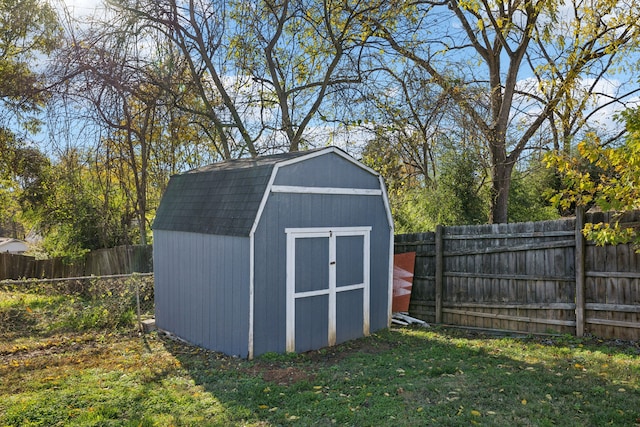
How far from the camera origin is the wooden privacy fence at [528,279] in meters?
6.46

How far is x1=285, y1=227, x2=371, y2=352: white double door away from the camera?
6.37 metres

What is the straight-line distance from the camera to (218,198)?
6723 millimetres

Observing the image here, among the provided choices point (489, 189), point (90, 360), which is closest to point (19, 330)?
point (90, 360)

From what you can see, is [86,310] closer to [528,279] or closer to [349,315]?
[349,315]

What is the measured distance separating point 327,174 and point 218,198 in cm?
160

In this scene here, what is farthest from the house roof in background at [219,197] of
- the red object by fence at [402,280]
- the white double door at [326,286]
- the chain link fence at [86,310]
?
the red object by fence at [402,280]

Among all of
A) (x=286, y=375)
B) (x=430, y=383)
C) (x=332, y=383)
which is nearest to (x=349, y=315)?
(x=286, y=375)

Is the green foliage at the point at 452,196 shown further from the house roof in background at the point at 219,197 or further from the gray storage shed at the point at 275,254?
the house roof in background at the point at 219,197

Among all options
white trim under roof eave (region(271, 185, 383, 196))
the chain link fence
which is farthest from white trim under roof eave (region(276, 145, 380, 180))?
the chain link fence

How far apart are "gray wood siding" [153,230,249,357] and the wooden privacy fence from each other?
146 inches

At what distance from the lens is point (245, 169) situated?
21.5 feet

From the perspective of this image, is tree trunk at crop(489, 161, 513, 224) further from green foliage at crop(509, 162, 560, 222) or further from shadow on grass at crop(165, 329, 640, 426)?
shadow on grass at crop(165, 329, 640, 426)

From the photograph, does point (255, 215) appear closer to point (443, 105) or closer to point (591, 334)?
point (591, 334)

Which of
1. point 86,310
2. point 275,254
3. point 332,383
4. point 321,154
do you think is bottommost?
point 332,383
